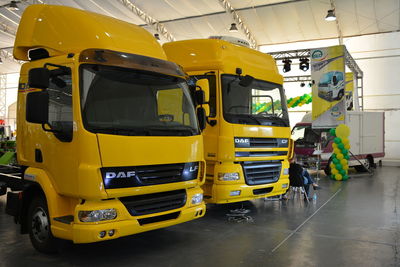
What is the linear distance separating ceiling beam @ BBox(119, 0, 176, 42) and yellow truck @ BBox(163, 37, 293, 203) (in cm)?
1159

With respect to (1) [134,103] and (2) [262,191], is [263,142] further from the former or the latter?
(1) [134,103]

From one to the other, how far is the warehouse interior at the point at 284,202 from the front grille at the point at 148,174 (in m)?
0.25

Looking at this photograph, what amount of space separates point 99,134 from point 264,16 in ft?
52.6

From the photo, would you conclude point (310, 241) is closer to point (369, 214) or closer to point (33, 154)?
point (369, 214)

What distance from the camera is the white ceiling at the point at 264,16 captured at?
16656 millimetres

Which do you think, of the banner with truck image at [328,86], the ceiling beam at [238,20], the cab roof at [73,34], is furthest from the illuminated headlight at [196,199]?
the ceiling beam at [238,20]

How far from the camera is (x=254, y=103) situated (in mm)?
6320

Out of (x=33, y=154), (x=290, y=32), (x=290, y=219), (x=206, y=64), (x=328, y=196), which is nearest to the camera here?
(x=33, y=154)

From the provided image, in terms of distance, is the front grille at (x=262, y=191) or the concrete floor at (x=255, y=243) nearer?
the concrete floor at (x=255, y=243)

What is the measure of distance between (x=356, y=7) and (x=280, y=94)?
12.3m

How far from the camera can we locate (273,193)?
6551 millimetres

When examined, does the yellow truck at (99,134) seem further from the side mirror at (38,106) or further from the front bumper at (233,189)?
the front bumper at (233,189)

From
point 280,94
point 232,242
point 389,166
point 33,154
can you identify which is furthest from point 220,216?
point 389,166

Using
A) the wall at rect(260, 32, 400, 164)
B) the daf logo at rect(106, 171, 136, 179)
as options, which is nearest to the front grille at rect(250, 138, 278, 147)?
the daf logo at rect(106, 171, 136, 179)
